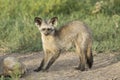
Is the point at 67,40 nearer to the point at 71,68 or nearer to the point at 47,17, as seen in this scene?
the point at 71,68

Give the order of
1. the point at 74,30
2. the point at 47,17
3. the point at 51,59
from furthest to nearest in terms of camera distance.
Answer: the point at 47,17 → the point at 74,30 → the point at 51,59

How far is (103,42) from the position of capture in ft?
32.0

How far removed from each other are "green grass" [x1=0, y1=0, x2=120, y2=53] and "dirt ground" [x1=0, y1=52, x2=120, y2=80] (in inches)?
16.6

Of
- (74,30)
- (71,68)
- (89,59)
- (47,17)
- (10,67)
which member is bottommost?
(71,68)

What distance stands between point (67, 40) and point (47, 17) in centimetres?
376

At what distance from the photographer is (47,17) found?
12016mm

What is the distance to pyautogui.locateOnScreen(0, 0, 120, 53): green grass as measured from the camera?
976 cm

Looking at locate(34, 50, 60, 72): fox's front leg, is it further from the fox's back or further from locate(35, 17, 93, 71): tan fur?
the fox's back

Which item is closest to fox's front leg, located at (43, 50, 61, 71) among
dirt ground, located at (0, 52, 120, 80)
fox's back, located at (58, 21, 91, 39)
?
dirt ground, located at (0, 52, 120, 80)

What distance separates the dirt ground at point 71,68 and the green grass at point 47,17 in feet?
1.38

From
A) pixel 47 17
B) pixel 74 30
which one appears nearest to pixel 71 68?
pixel 74 30

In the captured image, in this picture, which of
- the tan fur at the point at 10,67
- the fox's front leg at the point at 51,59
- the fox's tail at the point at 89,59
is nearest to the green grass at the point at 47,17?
the fox's tail at the point at 89,59

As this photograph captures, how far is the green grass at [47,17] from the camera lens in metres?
9.76

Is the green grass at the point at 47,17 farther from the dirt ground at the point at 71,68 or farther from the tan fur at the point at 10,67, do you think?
the tan fur at the point at 10,67
